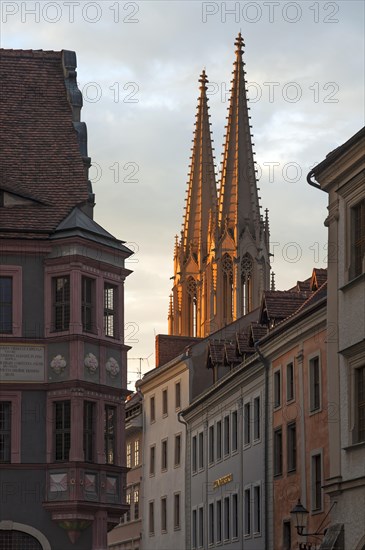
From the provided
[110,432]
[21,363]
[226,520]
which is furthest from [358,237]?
[226,520]

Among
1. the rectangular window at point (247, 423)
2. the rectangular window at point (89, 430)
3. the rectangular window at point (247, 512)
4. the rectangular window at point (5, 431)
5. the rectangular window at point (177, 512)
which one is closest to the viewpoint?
the rectangular window at point (5, 431)

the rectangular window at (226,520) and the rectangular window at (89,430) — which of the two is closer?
the rectangular window at (89,430)

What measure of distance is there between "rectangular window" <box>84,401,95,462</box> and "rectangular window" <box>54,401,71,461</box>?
577 millimetres

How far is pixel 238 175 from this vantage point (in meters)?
131

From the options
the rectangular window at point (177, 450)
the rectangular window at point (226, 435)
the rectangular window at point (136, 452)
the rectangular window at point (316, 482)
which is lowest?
the rectangular window at point (316, 482)

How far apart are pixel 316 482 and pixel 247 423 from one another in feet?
42.0

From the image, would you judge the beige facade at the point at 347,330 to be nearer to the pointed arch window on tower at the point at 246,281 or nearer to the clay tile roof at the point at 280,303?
the clay tile roof at the point at 280,303

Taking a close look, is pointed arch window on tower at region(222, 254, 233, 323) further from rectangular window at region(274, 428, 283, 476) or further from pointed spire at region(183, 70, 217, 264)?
rectangular window at region(274, 428, 283, 476)

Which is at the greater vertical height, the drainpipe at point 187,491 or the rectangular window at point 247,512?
the drainpipe at point 187,491

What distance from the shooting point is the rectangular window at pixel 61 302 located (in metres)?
48.8

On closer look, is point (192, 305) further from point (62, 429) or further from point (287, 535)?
point (62, 429)

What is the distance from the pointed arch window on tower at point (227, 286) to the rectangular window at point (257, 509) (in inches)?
2631

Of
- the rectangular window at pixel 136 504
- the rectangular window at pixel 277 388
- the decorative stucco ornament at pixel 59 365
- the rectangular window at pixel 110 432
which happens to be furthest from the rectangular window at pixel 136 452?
the decorative stucco ornament at pixel 59 365

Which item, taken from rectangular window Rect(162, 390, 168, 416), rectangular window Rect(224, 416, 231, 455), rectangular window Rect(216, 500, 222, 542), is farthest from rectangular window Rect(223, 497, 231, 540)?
rectangular window Rect(162, 390, 168, 416)
